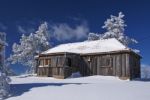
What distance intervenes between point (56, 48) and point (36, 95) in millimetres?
22716

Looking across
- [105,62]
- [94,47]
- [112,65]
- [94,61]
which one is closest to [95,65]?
[94,61]

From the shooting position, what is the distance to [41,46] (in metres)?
57.7

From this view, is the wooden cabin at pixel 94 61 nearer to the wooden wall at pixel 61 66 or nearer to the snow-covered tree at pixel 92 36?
the wooden wall at pixel 61 66

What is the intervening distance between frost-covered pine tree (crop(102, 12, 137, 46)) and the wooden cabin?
17.1 metres

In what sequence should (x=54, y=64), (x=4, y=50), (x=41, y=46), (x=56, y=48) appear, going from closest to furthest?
(x=4, y=50) < (x=54, y=64) < (x=56, y=48) < (x=41, y=46)

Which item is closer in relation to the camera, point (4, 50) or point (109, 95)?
point (109, 95)

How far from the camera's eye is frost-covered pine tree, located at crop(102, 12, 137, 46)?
2227 inches

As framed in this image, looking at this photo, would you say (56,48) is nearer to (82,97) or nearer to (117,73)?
(117,73)

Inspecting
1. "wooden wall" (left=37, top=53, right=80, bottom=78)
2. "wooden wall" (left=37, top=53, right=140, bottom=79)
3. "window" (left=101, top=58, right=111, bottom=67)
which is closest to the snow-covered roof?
"wooden wall" (left=37, top=53, right=140, bottom=79)

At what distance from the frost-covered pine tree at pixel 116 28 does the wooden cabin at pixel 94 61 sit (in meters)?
17.1

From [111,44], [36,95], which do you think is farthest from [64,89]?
[111,44]

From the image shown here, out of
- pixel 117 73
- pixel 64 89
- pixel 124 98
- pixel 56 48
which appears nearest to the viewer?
pixel 124 98

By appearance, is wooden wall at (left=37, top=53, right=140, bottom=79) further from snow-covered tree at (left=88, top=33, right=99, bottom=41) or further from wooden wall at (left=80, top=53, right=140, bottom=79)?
snow-covered tree at (left=88, top=33, right=99, bottom=41)

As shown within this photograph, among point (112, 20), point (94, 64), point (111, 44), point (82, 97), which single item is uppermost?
point (112, 20)
